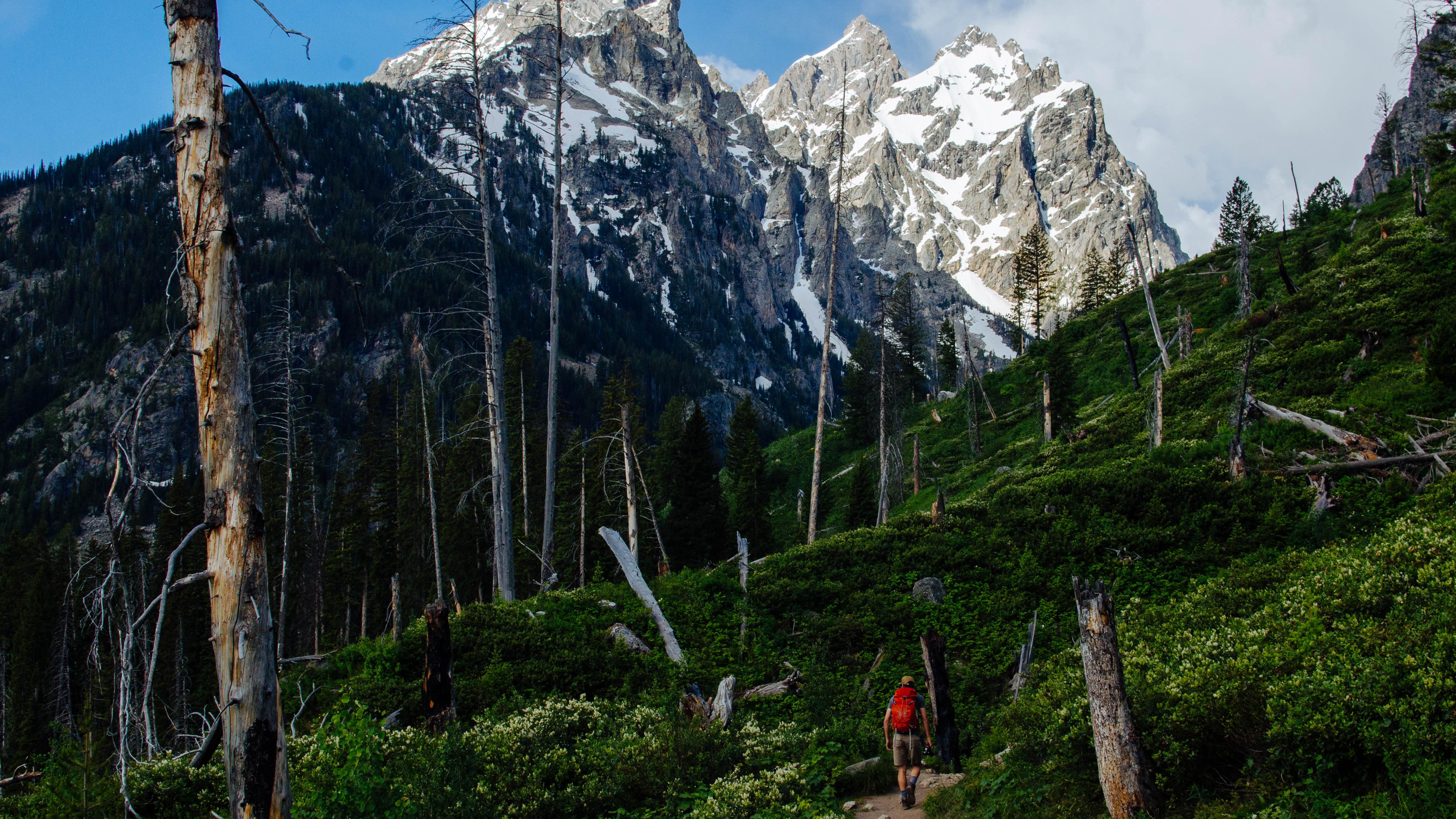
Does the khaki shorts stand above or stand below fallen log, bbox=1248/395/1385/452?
below

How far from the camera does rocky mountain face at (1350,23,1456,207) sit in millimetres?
53125

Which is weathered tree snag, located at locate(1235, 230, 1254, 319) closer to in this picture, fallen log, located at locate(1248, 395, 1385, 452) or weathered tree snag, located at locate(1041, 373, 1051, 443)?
weathered tree snag, located at locate(1041, 373, 1051, 443)

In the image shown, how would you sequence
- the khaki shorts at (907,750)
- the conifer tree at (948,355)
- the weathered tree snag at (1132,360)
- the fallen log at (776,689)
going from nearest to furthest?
1. the khaki shorts at (907,750)
2. the fallen log at (776,689)
3. the weathered tree snag at (1132,360)
4. the conifer tree at (948,355)

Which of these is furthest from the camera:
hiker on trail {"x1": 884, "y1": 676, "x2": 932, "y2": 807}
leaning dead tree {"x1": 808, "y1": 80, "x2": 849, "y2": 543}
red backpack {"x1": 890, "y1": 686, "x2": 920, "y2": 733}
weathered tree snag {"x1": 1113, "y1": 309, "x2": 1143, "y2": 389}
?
weathered tree snag {"x1": 1113, "y1": 309, "x2": 1143, "y2": 389}

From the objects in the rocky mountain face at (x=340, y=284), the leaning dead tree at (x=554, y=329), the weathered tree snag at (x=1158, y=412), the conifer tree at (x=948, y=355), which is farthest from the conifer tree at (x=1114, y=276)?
the leaning dead tree at (x=554, y=329)

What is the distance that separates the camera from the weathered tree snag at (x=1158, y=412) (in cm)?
2005

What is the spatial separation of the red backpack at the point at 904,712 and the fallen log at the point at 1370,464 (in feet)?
35.5

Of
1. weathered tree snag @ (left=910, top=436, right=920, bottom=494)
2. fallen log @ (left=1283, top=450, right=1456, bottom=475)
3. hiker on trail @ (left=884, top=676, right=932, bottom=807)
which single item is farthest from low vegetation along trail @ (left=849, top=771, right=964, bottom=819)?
weathered tree snag @ (left=910, top=436, right=920, bottom=494)

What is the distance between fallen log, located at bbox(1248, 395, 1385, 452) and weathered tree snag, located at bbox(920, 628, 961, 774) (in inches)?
422

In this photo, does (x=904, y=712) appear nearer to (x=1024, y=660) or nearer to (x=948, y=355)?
(x=1024, y=660)

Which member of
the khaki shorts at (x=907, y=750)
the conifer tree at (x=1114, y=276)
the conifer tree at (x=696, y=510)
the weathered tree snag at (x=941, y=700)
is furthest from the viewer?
the conifer tree at (x=1114, y=276)

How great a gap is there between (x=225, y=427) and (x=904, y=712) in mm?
8169

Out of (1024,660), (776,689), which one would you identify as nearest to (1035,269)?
(1024,660)

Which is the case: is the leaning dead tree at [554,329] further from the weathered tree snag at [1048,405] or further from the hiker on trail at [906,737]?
the weathered tree snag at [1048,405]
